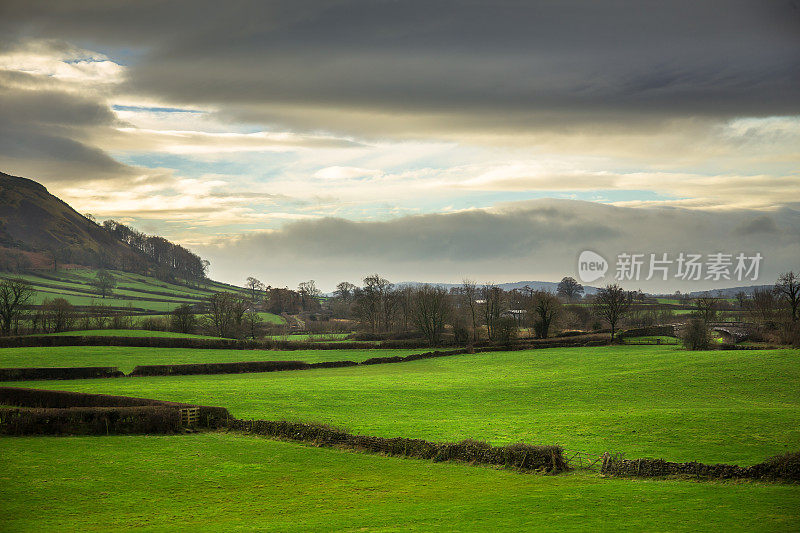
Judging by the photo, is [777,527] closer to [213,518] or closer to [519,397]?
[213,518]

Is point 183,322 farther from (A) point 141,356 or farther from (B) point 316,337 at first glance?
(A) point 141,356

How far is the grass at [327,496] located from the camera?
19906 millimetres

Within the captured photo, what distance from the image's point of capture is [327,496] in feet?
80.9

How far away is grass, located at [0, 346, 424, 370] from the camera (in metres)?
70.8

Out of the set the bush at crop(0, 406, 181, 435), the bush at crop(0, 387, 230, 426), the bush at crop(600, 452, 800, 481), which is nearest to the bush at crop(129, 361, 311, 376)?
the bush at crop(0, 387, 230, 426)

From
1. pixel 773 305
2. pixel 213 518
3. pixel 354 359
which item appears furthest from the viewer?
pixel 773 305

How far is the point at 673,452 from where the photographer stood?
1168 inches

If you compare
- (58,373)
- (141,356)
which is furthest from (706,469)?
(141,356)

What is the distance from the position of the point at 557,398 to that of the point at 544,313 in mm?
51931

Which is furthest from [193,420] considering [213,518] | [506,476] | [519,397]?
[519,397]

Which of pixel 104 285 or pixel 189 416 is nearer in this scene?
pixel 189 416

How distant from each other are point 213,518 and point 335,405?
83.2ft

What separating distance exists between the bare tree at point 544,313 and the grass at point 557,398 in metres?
20.6

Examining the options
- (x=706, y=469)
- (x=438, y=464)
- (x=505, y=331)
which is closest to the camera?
(x=706, y=469)
